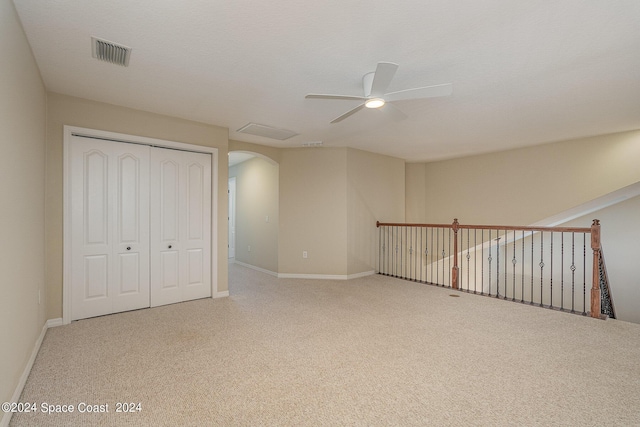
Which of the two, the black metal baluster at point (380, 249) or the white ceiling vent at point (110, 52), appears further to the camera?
the black metal baluster at point (380, 249)

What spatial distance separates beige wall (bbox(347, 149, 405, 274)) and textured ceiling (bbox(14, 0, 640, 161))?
183cm

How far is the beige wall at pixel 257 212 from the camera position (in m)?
5.95

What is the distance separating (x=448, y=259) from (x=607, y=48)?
5277 mm

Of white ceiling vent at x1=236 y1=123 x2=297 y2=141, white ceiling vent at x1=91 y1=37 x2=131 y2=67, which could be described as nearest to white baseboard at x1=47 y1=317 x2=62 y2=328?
white ceiling vent at x1=91 y1=37 x2=131 y2=67

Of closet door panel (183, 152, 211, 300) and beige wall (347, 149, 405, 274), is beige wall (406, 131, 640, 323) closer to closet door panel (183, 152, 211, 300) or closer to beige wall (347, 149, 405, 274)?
beige wall (347, 149, 405, 274)

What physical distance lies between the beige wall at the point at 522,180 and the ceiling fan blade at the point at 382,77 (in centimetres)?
453

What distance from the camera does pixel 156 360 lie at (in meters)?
2.48

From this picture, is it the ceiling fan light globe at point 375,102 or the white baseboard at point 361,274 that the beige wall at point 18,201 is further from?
the white baseboard at point 361,274

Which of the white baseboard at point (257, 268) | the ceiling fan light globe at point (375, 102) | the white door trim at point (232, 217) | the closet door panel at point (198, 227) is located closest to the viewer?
the ceiling fan light globe at point (375, 102)

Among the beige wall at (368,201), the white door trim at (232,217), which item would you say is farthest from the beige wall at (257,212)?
the beige wall at (368,201)

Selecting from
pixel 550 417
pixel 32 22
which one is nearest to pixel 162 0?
pixel 32 22

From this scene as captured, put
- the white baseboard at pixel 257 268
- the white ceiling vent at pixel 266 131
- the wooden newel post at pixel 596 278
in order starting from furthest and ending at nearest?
the white baseboard at pixel 257 268
the white ceiling vent at pixel 266 131
the wooden newel post at pixel 596 278

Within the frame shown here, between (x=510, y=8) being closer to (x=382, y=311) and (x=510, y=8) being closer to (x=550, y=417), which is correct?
(x=550, y=417)

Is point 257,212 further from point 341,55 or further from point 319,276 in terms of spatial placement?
point 341,55
